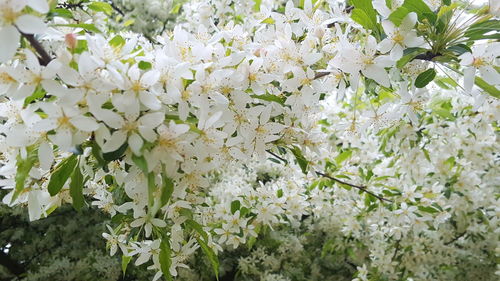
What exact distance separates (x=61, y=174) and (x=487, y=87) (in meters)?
0.92

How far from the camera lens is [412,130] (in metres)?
2.00

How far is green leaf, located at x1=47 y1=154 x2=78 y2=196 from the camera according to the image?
0.87m

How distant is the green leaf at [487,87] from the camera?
1.00 metres

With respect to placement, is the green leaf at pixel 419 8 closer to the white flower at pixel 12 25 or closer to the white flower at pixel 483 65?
the white flower at pixel 483 65

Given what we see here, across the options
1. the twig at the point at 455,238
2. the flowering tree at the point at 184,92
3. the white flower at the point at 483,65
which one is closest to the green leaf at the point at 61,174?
the flowering tree at the point at 184,92

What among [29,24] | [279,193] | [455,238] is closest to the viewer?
[29,24]

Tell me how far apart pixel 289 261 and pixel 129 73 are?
2.63m

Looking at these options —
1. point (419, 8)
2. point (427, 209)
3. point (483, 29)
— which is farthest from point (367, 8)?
point (427, 209)

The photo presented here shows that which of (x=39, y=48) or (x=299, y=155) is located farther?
(x=299, y=155)

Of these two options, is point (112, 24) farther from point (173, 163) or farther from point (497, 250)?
point (497, 250)

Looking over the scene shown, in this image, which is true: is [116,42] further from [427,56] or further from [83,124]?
[427,56]

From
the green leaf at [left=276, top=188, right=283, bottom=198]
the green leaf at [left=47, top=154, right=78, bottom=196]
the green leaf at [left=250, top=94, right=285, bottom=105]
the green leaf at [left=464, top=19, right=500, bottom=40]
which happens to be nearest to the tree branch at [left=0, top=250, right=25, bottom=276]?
the green leaf at [left=276, top=188, right=283, bottom=198]

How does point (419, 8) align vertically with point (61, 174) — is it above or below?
above

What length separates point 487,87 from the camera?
101 cm
